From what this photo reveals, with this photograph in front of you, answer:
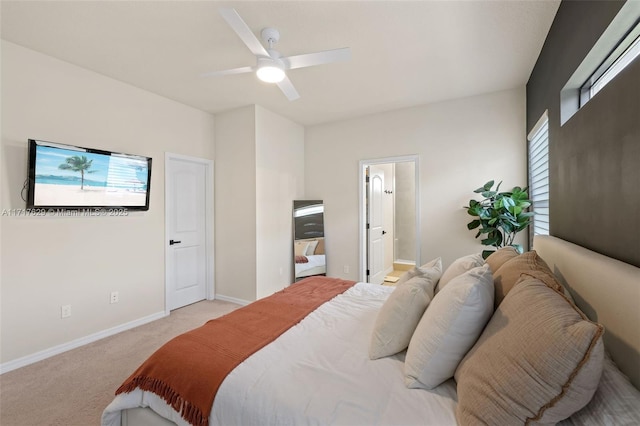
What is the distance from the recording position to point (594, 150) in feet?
4.59

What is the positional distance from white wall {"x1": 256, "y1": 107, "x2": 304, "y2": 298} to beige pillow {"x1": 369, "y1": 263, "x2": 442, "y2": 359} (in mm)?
2767

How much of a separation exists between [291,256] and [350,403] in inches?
142

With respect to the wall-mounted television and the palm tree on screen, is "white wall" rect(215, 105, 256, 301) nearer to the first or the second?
the wall-mounted television

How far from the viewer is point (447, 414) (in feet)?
3.18

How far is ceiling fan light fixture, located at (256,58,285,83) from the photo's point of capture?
7.02 feet

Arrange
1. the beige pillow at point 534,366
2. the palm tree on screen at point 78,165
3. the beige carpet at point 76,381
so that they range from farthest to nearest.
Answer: the palm tree on screen at point 78,165, the beige carpet at point 76,381, the beige pillow at point 534,366

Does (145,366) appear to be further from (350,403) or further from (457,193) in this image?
(457,193)

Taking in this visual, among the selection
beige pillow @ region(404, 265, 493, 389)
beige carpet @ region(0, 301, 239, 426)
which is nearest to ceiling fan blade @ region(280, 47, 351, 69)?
beige pillow @ region(404, 265, 493, 389)

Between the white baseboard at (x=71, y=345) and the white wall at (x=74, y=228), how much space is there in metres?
0.04

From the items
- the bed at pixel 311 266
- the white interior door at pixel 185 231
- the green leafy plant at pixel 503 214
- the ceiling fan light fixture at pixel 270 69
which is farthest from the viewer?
the bed at pixel 311 266

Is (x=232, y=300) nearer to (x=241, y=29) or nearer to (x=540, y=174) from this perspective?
(x=241, y=29)

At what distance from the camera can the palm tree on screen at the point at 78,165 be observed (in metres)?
2.66

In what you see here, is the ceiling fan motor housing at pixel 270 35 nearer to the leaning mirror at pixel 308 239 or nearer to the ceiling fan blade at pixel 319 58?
the ceiling fan blade at pixel 319 58

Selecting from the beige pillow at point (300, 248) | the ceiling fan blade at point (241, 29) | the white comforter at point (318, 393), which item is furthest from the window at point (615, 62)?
the beige pillow at point (300, 248)
